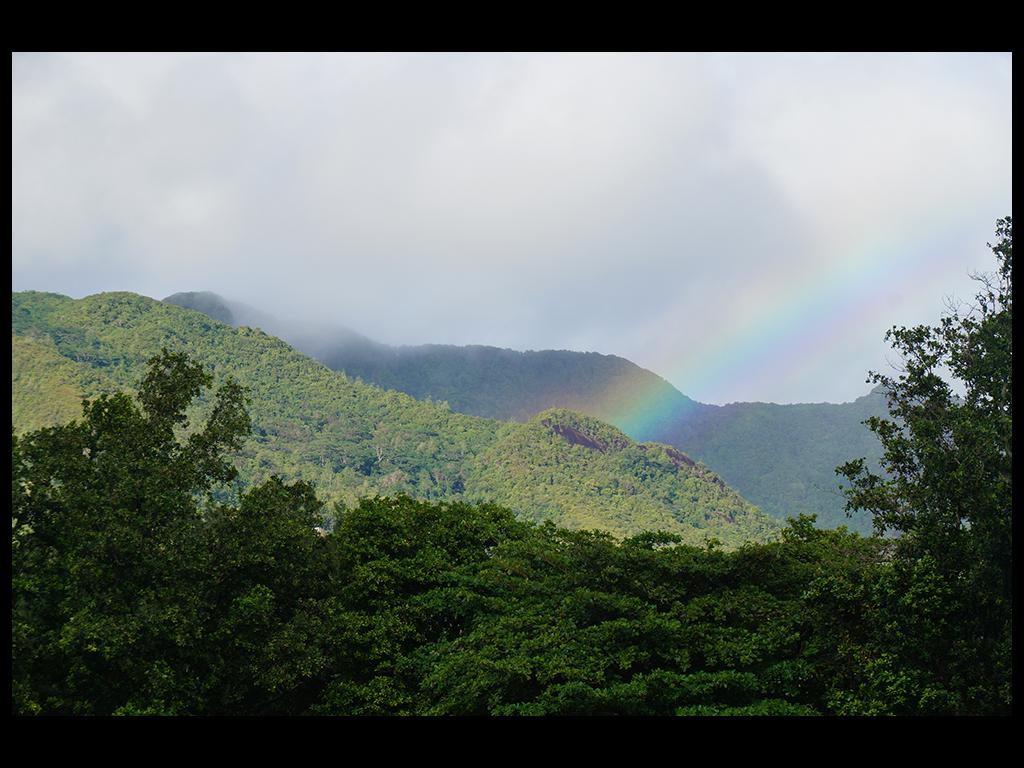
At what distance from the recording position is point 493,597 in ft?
53.4

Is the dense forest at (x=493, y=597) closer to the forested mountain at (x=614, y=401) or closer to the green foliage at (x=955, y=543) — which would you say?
the green foliage at (x=955, y=543)

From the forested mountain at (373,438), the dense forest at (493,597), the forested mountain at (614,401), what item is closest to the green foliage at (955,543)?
the dense forest at (493,597)

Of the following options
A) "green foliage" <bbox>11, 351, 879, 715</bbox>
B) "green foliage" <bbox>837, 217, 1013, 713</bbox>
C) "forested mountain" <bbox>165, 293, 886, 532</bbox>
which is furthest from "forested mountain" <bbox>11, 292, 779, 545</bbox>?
"green foliage" <bbox>837, 217, 1013, 713</bbox>

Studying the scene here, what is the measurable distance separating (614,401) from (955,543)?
12708 centimetres

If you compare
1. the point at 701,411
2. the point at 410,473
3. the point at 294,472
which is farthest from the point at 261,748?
the point at 701,411

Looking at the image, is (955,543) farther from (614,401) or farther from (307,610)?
Answer: (614,401)

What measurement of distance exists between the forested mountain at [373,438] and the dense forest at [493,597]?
55286mm

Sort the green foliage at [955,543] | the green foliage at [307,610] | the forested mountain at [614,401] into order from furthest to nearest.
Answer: the forested mountain at [614,401] → the green foliage at [307,610] → the green foliage at [955,543]

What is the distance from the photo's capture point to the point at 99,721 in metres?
2.51

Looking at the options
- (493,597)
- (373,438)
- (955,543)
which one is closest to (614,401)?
(373,438)

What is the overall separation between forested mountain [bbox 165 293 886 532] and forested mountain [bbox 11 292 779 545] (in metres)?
27.7

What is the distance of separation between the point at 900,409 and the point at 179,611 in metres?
10.7

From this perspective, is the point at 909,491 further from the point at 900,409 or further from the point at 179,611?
the point at 179,611

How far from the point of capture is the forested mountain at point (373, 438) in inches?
3083
